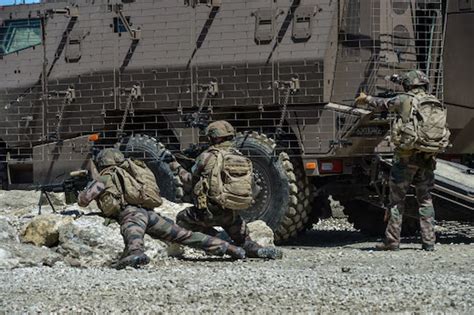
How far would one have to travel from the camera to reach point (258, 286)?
6496 mm

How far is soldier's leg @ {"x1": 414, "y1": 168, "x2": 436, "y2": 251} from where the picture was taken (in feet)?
31.8

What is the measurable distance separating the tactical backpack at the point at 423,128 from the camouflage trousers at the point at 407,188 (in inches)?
8.5

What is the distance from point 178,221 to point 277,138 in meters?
2.24

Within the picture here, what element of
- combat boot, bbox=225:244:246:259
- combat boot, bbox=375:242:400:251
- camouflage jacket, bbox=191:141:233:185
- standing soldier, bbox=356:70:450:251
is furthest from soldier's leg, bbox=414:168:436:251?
camouflage jacket, bbox=191:141:233:185

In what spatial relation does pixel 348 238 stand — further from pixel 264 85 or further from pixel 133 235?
pixel 133 235

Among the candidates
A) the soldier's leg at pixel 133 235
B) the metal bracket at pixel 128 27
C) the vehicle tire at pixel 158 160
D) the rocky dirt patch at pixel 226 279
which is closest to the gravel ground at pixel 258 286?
the rocky dirt patch at pixel 226 279

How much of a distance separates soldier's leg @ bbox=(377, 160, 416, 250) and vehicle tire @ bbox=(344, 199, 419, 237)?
2.01 metres

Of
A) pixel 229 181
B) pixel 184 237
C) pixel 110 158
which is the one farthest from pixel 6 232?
pixel 229 181

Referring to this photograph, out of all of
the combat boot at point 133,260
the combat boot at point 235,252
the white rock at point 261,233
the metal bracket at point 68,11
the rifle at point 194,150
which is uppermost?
the metal bracket at point 68,11

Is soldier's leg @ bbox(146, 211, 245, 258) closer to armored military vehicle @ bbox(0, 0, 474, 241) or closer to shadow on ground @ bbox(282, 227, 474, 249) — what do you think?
armored military vehicle @ bbox(0, 0, 474, 241)

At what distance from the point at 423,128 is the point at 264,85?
2.11 m

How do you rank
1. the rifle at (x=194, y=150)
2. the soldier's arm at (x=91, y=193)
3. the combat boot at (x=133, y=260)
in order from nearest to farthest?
the combat boot at (x=133, y=260), the soldier's arm at (x=91, y=193), the rifle at (x=194, y=150)

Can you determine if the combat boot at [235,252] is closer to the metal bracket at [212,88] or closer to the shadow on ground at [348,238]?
the shadow on ground at [348,238]

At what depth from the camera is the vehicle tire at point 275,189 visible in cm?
1070
